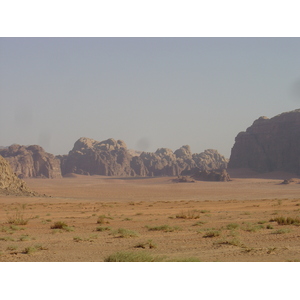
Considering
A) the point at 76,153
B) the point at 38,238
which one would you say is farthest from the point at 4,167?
the point at 76,153

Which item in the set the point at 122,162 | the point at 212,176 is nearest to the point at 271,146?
the point at 212,176

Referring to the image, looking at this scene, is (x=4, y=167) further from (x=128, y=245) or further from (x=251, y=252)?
(x=251, y=252)

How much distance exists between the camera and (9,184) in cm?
5188

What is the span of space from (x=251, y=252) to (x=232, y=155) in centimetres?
11919

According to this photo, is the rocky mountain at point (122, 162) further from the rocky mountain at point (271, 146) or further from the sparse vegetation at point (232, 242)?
the sparse vegetation at point (232, 242)

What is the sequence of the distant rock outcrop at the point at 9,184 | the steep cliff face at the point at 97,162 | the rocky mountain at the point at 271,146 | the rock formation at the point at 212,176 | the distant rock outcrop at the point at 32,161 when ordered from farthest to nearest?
the steep cliff face at the point at 97,162 → the distant rock outcrop at the point at 32,161 → the rocky mountain at the point at 271,146 → the rock formation at the point at 212,176 → the distant rock outcrop at the point at 9,184

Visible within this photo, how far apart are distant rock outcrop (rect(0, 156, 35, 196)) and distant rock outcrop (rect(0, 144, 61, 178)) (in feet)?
228

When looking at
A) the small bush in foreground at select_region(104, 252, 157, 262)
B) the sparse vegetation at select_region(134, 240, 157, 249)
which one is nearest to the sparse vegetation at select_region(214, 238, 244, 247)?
the sparse vegetation at select_region(134, 240, 157, 249)

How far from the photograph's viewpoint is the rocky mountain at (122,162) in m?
146

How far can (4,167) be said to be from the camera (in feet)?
169

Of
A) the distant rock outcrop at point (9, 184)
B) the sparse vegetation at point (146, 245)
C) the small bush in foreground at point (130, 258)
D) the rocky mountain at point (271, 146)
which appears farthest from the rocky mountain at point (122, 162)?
the small bush in foreground at point (130, 258)

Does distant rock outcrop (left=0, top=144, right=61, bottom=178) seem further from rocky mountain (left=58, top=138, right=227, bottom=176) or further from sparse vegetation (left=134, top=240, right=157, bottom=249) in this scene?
sparse vegetation (left=134, top=240, right=157, bottom=249)

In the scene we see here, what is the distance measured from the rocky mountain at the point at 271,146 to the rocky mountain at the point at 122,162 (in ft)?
55.9

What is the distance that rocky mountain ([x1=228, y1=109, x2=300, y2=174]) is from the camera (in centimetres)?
11938
